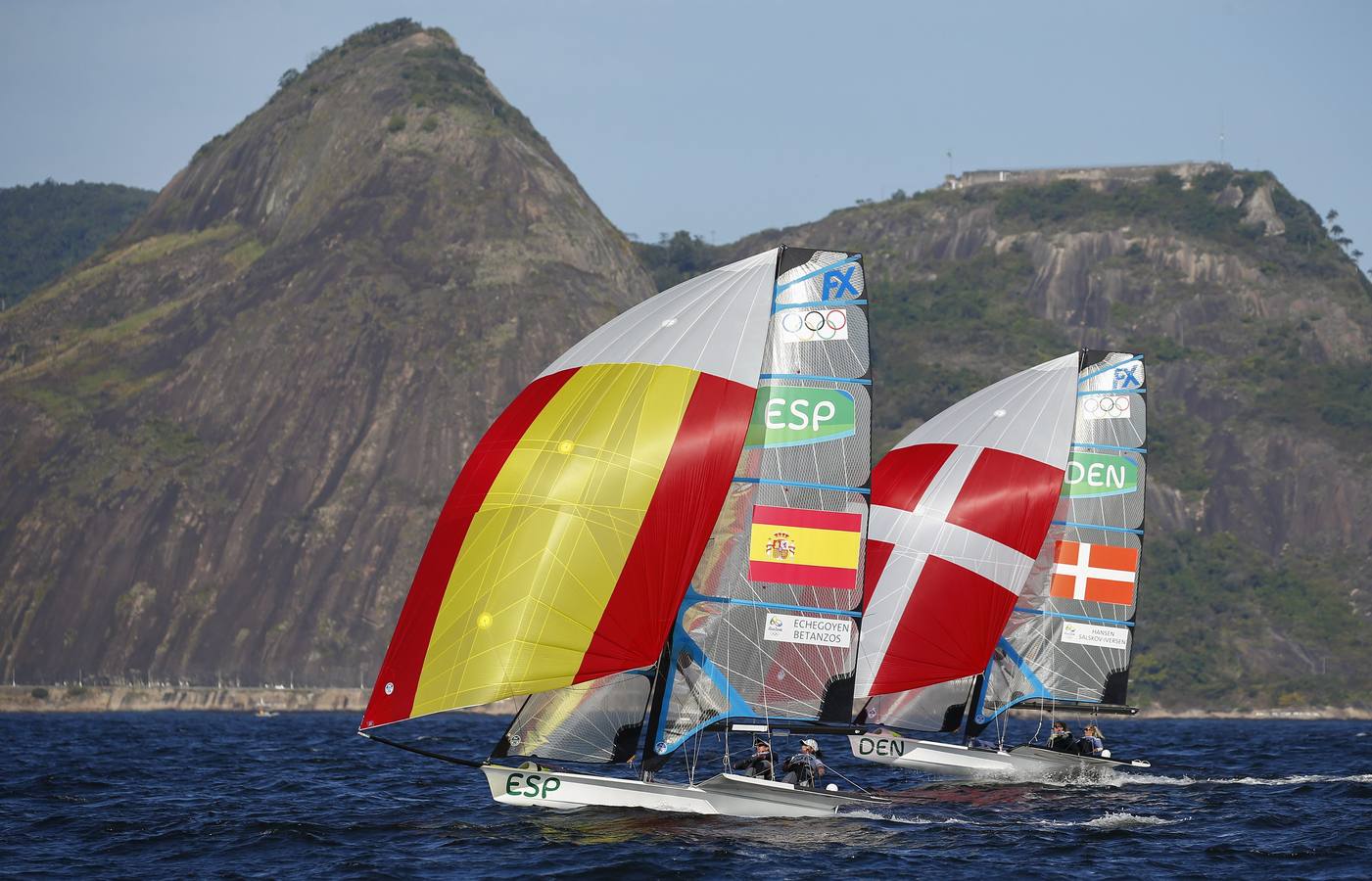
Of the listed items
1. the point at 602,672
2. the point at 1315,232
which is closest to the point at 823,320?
the point at 602,672

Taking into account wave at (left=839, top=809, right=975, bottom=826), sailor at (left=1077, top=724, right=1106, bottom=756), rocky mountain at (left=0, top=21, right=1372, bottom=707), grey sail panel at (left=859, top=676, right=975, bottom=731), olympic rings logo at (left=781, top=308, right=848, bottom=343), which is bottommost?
wave at (left=839, top=809, right=975, bottom=826)

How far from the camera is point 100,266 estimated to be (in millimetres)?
144250

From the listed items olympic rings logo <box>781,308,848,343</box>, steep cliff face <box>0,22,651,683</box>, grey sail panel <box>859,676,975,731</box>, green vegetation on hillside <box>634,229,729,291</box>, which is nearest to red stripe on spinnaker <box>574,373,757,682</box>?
olympic rings logo <box>781,308,848,343</box>

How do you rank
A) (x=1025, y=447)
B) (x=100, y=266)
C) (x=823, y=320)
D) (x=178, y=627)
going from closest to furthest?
(x=823, y=320), (x=1025, y=447), (x=178, y=627), (x=100, y=266)

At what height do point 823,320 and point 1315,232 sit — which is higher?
point 1315,232

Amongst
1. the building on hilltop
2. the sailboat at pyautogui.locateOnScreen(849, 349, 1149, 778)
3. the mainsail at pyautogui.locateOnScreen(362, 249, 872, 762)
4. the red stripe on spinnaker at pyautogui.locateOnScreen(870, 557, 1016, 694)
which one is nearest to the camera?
the mainsail at pyautogui.locateOnScreen(362, 249, 872, 762)

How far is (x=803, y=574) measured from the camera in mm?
27328

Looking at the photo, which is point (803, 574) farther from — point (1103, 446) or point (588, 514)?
point (1103, 446)

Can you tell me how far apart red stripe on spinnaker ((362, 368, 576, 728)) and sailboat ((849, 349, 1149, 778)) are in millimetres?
11967

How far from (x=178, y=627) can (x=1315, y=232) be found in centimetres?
12833

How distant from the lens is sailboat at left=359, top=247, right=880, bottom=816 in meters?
25.1

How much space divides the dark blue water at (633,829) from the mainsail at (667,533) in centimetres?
203

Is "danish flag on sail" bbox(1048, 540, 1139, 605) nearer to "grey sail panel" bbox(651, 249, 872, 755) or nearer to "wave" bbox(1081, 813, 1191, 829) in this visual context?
"wave" bbox(1081, 813, 1191, 829)

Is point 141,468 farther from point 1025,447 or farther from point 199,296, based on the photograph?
point 1025,447
